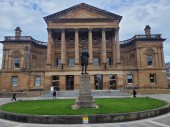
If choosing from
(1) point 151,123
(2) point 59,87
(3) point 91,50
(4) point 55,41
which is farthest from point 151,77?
(1) point 151,123

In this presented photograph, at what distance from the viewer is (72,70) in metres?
44.0

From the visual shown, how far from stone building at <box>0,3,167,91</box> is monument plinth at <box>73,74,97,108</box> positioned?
2591 centimetres

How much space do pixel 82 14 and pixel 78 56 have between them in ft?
34.2

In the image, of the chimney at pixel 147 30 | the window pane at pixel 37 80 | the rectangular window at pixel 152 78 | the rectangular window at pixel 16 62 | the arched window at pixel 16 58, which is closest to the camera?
the window pane at pixel 37 80

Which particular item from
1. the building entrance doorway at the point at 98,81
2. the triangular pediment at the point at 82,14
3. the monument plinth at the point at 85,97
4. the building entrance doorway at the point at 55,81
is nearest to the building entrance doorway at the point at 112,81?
the building entrance doorway at the point at 98,81

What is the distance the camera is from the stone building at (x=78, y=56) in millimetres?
44250

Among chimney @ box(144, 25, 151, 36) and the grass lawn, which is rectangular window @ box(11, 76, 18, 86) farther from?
chimney @ box(144, 25, 151, 36)

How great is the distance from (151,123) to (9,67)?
41.4m

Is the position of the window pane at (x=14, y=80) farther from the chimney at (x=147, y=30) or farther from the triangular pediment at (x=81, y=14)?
the chimney at (x=147, y=30)

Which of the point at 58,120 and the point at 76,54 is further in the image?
the point at 76,54

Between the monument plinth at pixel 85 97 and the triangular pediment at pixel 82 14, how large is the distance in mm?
32147

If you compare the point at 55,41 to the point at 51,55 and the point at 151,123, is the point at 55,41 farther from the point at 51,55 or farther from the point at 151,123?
the point at 151,123

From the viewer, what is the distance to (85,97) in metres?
17.1

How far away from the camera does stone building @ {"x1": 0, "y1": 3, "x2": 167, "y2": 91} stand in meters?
44.2
